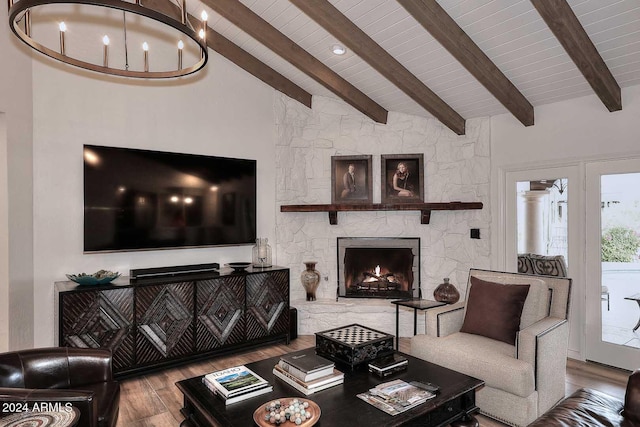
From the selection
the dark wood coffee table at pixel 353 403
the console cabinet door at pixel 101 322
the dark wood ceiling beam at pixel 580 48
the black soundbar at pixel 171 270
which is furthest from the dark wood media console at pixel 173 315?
the dark wood ceiling beam at pixel 580 48

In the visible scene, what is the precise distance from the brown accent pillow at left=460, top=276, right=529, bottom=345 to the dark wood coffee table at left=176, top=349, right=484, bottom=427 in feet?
2.54

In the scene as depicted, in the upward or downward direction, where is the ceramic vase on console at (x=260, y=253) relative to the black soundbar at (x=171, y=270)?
upward

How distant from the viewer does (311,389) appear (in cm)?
206

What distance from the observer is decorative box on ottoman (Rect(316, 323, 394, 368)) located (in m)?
2.38

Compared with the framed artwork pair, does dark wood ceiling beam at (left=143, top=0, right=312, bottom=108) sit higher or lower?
higher

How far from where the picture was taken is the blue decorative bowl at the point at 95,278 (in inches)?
131

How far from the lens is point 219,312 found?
389 cm

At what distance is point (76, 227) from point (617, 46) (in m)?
4.87

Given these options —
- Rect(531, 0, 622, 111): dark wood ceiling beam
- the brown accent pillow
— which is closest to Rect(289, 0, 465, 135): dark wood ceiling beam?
Rect(531, 0, 622, 111): dark wood ceiling beam

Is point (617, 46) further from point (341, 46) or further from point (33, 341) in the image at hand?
point (33, 341)

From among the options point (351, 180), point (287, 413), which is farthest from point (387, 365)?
point (351, 180)

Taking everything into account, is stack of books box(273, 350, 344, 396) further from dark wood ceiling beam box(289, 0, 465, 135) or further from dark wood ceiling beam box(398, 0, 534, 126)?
dark wood ceiling beam box(289, 0, 465, 135)

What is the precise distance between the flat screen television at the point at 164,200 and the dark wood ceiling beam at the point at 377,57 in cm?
189

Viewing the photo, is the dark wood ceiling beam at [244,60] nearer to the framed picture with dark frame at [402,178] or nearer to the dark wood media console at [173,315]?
the framed picture with dark frame at [402,178]
